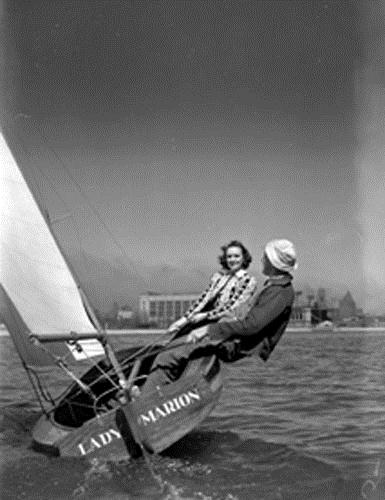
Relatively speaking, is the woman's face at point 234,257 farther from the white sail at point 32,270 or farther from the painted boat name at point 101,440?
the painted boat name at point 101,440

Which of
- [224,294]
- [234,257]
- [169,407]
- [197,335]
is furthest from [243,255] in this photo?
[169,407]

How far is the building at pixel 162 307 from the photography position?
296 centimetres

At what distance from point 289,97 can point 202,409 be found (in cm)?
98

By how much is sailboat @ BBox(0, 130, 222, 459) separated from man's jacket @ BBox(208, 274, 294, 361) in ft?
0.38

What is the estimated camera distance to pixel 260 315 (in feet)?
7.97

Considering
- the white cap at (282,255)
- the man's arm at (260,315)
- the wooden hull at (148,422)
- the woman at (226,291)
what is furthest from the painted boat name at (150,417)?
the white cap at (282,255)

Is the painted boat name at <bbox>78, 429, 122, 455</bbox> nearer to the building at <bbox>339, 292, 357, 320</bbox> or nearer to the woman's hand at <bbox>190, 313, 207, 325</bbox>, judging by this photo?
the woman's hand at <bbox>190, 313, 207, 325</bbox>

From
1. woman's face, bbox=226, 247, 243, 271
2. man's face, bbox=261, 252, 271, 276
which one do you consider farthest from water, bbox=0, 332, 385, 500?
woman's face, bbox=226, 247, 243, 271

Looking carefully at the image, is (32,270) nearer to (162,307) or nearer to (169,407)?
(162,307)

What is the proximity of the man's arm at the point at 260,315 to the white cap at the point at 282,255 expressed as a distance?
66 mm

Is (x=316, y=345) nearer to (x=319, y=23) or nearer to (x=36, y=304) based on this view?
(x=36, y=304)

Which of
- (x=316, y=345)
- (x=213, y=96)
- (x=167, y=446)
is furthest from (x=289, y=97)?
(x=316, y=345)

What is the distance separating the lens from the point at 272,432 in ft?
9.48

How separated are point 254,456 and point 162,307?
2.20ft
